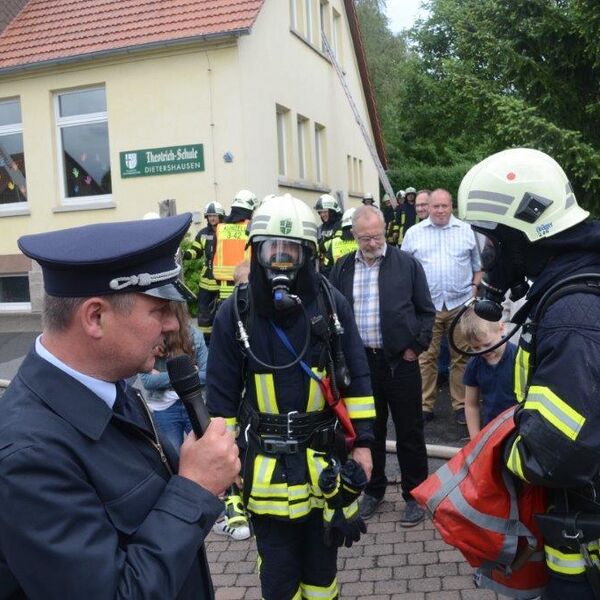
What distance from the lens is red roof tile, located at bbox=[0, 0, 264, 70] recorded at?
1280 cm

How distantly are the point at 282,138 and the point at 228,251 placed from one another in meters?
8.53

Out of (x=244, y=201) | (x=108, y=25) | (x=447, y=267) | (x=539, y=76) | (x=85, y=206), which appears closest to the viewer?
(x=447, y=267)

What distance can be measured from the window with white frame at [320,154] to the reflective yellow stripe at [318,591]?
15909mm

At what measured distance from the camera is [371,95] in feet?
77.3

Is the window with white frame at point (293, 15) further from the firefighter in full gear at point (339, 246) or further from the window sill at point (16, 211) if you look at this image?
the firefighter in full gear at point (339, 246)

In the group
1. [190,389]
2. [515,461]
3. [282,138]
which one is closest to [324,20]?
[282,138]

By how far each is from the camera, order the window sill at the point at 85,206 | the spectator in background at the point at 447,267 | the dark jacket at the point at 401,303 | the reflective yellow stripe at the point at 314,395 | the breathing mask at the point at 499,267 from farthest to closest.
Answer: the window sill at the point at 85,206 < the spectator in background at the point at 447,267 < the dark jacket at the point at 401,303 < the reflective yellow stripe at the point at 314,395 < the breathing mask at the point at 499,267

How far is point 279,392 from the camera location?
125 inches

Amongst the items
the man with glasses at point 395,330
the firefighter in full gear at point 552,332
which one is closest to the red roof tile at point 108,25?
the man with glasses at point 395,330

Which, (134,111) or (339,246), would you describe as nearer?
(339,246)

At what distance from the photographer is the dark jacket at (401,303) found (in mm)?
4953

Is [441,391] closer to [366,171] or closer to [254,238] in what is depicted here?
[254,238]

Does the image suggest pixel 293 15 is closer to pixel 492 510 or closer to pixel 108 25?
pixel 108 25

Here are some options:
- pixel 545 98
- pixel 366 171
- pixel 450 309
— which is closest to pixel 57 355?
pixel 450 309
